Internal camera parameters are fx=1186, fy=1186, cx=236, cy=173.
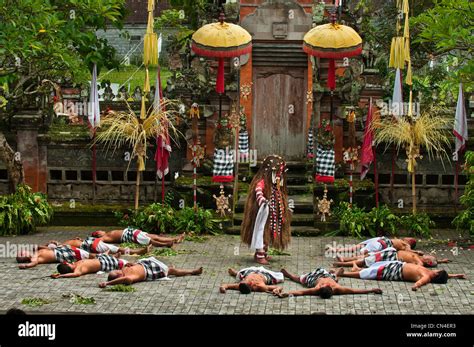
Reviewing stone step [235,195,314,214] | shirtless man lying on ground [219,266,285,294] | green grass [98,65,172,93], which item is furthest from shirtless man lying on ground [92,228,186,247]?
green grass [98,65,172,93]

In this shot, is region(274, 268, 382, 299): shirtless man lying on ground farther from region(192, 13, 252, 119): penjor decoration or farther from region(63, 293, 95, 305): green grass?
region(192, 13, 252, 119): penjor decoration

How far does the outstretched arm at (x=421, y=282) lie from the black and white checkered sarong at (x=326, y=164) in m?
6.99

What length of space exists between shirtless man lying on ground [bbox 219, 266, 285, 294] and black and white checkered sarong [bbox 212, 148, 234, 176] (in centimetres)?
635

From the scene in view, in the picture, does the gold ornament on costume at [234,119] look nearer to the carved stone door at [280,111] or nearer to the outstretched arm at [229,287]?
the carved stone door at [280,111]

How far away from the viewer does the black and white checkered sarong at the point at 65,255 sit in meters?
23.4

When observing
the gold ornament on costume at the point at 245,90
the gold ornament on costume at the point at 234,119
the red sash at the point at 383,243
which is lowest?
the red sash at the point at 383,243

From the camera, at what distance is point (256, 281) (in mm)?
21031

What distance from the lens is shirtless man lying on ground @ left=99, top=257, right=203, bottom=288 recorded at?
2116 centimetres

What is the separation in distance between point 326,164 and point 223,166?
8.00 ft

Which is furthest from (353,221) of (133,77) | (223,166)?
(133,77)

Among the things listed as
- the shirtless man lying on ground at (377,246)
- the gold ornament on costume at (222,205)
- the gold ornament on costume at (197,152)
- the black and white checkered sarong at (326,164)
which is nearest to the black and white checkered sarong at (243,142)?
the gold ornament on costume at (197,152)

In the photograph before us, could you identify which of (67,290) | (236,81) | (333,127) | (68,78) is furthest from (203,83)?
(67,290)

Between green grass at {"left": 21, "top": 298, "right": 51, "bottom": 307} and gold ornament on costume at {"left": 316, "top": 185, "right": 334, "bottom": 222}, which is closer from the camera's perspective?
green grass at {"left": 21, "top": 298, "right": 51, "bottom": 307}

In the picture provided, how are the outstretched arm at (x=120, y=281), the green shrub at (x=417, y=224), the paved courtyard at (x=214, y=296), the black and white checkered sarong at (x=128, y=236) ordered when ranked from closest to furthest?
the paved courtyard at (x=214, y=296), the outstretched arm at (x=120, y=281), the black and white checkered sarong at (x=128, y=236), the green shrub at (x=417, y=224)
